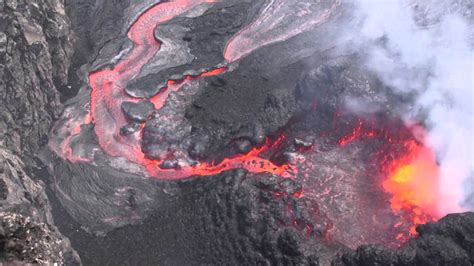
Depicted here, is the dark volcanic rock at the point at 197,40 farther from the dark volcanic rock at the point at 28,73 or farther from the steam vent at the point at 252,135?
the dark volcanic rock at the point at 28,73

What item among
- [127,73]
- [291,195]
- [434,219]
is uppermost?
[127,73]

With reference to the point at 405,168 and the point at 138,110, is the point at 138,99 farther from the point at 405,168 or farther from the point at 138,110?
the point at 405,168

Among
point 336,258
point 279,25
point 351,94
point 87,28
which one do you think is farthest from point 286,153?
point 87,28

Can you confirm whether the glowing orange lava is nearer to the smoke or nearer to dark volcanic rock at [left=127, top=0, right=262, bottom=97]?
the smoke

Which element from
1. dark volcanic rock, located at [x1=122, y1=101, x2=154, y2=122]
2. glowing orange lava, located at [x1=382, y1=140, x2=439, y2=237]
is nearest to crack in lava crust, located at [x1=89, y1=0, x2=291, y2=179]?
dark volcanic rock, located at [x1=122, y1=101, x2=154, y2=122]

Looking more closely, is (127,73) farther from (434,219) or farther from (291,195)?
(434,219)

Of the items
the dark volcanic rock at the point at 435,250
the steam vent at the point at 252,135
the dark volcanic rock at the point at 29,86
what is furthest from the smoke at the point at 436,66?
the dark volcanic rock at the point at 29,86
